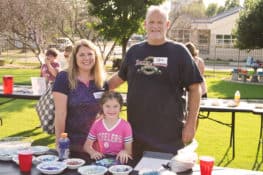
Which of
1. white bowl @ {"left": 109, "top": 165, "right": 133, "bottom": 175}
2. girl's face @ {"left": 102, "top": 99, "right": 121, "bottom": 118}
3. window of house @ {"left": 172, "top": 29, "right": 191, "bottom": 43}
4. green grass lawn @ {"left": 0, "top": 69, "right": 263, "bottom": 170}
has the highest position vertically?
window of house @ {"left": 172, "top": 29, "right": 191, "bottom": 43}

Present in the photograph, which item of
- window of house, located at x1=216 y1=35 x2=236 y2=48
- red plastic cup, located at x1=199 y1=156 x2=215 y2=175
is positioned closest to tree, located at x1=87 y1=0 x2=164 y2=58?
red plastic cup, located at x1=199 y1=156 x2=215 y2=175

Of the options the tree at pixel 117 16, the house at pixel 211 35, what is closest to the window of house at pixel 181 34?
the house at pixel 211 35

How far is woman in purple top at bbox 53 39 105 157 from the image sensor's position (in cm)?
299

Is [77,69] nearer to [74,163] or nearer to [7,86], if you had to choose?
[74,163]

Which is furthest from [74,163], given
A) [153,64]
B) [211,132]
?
[211,132]

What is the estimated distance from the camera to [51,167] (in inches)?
99.8

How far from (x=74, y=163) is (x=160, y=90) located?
860 millimetres

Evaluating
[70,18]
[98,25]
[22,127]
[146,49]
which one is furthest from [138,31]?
[146,49]

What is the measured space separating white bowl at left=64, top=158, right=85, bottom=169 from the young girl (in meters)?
0.19

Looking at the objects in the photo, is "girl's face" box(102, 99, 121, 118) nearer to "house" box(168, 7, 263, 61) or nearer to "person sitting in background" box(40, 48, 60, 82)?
"person sitting in background" box(40, 48, 60, 82)

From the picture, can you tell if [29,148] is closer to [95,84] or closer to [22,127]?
[95,84]

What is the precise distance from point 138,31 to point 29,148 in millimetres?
16274

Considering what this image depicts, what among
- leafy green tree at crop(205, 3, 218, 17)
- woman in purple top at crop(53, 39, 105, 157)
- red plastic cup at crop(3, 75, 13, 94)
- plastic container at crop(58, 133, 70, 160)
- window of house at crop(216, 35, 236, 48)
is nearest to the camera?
plastic container at crop(58, 133, 70, 160)

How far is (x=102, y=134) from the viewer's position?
289 cm
